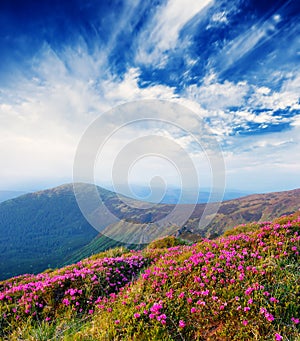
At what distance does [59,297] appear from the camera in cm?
815

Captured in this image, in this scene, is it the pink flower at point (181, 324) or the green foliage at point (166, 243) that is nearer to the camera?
the pink flower at point (181, 324)

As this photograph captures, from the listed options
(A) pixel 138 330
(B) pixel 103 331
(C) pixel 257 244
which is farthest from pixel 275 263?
(B) pixel 103 331

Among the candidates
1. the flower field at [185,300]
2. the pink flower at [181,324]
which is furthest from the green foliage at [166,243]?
the pink flower at [181,324]

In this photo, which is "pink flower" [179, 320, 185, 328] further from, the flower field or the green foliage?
the green foliage

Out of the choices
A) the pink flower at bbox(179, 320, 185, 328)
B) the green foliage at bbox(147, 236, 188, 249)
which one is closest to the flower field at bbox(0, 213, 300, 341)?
the pink flower at bbox(179, 320, 185, 328)

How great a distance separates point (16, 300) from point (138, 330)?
211 inches

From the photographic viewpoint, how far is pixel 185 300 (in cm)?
656

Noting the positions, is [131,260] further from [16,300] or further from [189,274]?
[16,300]

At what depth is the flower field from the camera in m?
5.50

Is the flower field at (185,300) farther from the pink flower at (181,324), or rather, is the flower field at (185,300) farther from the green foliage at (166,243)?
the green foliage at (166,243)

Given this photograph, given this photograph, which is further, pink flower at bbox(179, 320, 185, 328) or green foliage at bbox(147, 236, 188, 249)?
green foliage at bbox(147, 236, 188, 249)

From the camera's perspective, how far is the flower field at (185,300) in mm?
5496

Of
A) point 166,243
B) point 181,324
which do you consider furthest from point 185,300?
point 166,243

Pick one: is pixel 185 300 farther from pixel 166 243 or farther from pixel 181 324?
pixel 166 243
